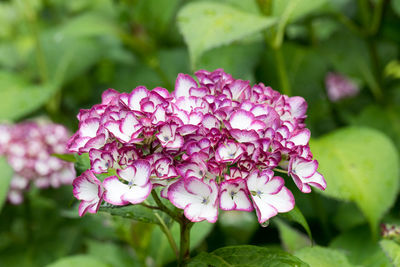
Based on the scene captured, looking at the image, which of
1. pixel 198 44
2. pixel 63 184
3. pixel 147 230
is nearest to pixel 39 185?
pixel 63 184

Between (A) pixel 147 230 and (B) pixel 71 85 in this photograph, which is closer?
(A) pixel 147 230

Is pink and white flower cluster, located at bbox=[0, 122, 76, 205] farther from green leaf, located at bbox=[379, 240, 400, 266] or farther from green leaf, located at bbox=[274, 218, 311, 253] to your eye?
green leaf, located at bbox=[379, 240, 400, 266]

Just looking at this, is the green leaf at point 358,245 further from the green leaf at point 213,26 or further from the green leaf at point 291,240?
the green leaf at point 213,26

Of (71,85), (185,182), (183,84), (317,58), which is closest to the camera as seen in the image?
(185,182)

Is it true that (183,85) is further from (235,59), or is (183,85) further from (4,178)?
(235,59)

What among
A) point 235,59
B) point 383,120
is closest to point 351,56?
point 383,120

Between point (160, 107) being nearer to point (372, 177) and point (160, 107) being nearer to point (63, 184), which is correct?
point (372, 177)

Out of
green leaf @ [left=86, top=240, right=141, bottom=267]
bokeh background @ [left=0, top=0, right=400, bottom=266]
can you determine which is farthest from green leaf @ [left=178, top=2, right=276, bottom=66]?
green leaf @ [left=86, top=240, right=141, bottom=267]

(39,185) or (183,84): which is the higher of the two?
(183,84)
